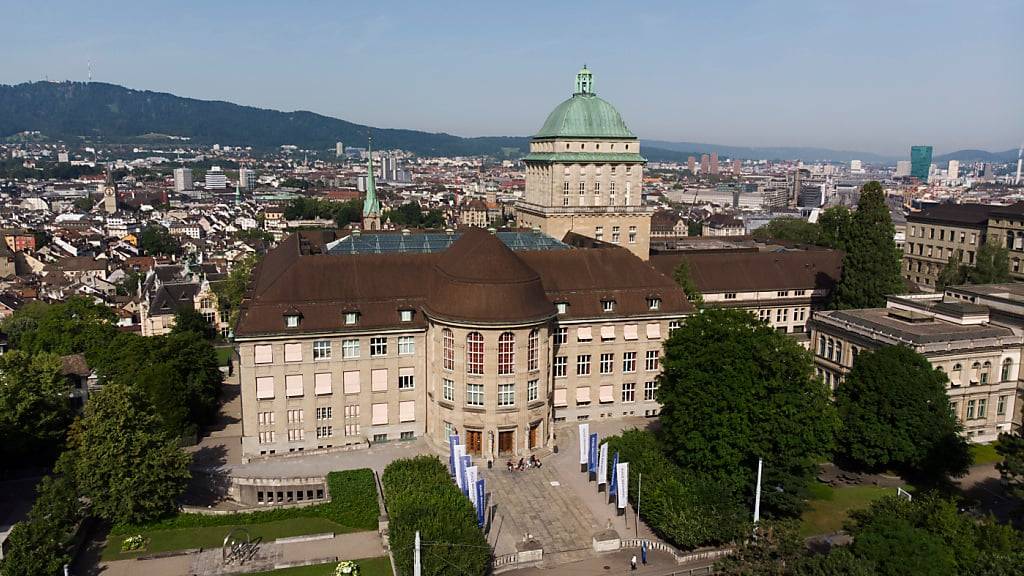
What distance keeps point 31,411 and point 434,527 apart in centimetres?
3553

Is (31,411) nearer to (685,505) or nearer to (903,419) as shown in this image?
(685,505)

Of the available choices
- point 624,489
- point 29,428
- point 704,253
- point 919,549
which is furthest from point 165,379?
point 704,253

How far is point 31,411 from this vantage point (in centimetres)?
5678

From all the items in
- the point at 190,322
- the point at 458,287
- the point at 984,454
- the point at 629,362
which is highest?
the point at 458,287

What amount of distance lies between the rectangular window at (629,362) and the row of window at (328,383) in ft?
61.4

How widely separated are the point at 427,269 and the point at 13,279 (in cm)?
11838

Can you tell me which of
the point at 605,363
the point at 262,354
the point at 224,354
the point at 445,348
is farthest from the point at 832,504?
the point at 224,354

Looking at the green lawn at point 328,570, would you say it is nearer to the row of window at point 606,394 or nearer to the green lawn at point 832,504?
the row of window at point 606,394

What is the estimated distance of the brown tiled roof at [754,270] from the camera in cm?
9569

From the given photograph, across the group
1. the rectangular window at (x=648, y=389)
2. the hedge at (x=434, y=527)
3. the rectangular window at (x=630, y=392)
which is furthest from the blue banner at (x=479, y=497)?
the rectangular window at (x=648, y=389)

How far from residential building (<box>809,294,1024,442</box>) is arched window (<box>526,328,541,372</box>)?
79.5 ft

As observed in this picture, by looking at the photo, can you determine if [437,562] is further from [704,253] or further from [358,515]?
[704,253]

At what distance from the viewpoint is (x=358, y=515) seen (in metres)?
49.8

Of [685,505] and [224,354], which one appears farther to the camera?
[224,354]
